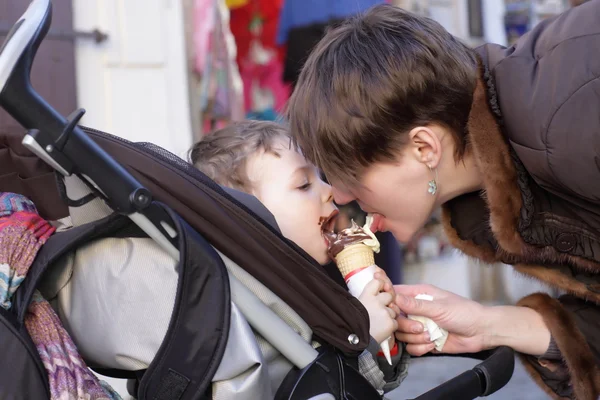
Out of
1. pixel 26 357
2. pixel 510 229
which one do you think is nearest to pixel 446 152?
pixel 510 229

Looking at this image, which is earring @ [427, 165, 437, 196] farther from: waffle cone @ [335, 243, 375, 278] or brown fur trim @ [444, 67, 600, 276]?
waffle cone @ [335, 243, 375, 278]

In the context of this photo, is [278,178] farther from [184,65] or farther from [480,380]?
[184,65]

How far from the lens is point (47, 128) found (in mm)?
1307

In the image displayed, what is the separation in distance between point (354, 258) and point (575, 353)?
67cm

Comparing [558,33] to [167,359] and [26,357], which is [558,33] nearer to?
[167,359]

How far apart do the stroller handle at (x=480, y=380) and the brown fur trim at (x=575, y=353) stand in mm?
230

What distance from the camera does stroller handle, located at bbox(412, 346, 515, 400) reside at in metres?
1.68

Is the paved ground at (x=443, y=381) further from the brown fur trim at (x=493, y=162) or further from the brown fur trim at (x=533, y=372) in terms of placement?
the brown fur trim at (x=493, y=162)

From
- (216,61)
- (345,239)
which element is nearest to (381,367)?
(345,239)

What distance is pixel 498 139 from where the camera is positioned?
1.91m

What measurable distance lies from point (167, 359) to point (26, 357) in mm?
249

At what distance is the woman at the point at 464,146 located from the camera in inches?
71.2

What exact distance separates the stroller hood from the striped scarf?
0.70ft

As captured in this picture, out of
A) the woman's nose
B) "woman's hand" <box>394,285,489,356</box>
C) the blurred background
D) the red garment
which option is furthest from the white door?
"woman's hand" <box>394,285,489,356</box>
